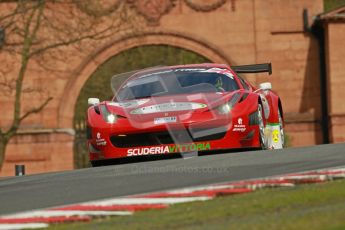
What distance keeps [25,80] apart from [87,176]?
3073 centimetres

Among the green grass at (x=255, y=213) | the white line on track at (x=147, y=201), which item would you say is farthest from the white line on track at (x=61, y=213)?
the white line on track at (x=147, y=201)

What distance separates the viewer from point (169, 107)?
15.6 meters

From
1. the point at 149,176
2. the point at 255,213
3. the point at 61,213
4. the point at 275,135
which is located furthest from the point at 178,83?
the point at 255,213

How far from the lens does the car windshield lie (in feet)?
54.6

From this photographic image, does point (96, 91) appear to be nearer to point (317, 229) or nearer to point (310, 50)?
point (310, 50)

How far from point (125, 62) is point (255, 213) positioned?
34.4 m

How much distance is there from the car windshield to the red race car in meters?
0.02

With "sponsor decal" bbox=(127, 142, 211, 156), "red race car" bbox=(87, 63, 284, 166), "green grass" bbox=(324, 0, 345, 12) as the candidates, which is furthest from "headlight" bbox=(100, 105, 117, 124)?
"green grass" bbox=(324, 0, 345, 12)

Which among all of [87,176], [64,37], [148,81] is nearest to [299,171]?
[87,176]

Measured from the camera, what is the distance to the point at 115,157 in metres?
15.8

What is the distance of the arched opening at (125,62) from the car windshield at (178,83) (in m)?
25.6

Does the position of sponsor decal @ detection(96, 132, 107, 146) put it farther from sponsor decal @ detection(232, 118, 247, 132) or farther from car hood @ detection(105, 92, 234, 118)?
sponsor decal @ detection(232, 118, 247, 132)

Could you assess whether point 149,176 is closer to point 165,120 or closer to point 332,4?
point 165,120

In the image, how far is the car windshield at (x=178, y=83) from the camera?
16.6m
